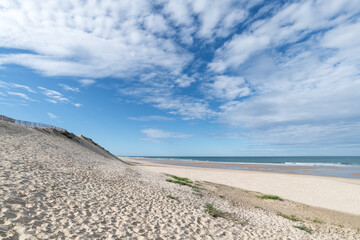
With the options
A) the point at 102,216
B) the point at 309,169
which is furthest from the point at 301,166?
the point at 102,216

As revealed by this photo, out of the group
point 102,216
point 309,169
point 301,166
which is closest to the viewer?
point 102,216

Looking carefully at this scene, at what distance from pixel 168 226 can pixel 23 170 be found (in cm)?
885

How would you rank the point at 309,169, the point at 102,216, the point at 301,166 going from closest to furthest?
the point at 102,216 < the point at 309,169 < the point at 301,166

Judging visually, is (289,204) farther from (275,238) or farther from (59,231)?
(59,231)

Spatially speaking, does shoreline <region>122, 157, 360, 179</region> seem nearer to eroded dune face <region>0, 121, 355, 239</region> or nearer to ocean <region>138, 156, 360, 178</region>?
ocean <region>138, 156, 360, 178</region>

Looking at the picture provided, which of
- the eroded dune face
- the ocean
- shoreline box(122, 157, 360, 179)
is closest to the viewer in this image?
the eroded dune face

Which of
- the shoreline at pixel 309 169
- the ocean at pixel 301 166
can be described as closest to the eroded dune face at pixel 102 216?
the shoreline at pixel 309 169

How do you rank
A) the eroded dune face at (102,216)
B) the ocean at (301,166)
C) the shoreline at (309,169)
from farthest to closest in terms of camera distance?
the ocean at (301,166), the shoreline at (309,169), the eroded dune face at (102,216)

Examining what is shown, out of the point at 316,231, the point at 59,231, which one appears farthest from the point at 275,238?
the point at 59,231

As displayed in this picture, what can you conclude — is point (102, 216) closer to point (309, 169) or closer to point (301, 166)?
point (309, 169)

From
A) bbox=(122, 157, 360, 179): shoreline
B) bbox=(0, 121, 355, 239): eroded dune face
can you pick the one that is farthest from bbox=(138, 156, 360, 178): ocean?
bbox=(0, 121, 355, 239): eroded dune face

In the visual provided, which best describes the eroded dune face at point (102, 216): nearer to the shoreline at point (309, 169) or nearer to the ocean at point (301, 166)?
the shoreline at point (309, 169)

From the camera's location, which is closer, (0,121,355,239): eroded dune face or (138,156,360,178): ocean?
(0,121,355,239): eroded dune face

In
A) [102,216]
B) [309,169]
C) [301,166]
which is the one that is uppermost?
[301,166]
